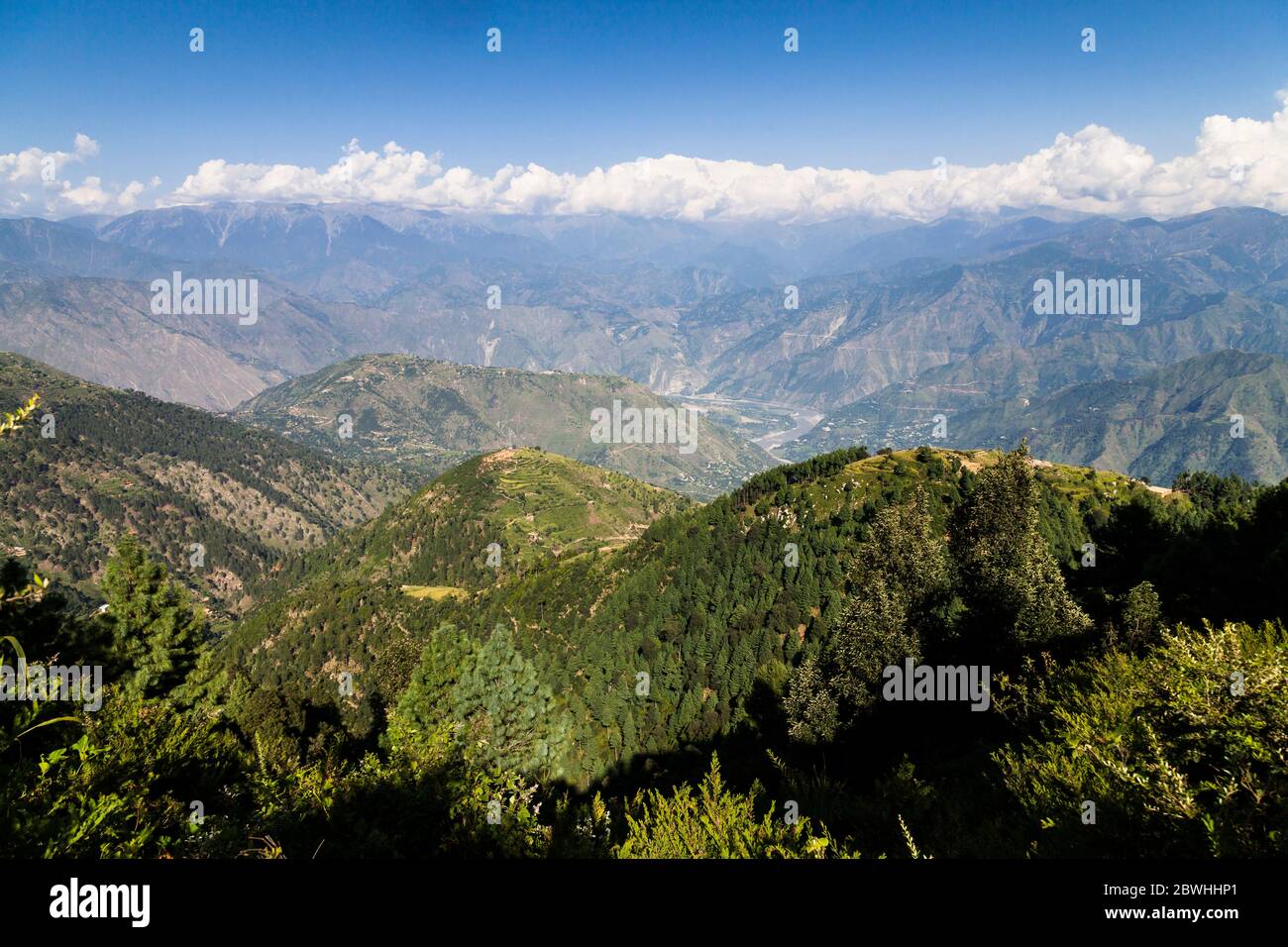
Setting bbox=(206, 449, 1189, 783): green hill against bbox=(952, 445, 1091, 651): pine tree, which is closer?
bbox=(952, 445, 1091, 651): pine tree

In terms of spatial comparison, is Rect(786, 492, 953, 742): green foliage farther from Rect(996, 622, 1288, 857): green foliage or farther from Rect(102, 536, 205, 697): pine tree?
Rect(102, 536, 205, 697): pine tree

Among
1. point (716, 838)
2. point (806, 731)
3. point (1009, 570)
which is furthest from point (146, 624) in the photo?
point (1009, 570)

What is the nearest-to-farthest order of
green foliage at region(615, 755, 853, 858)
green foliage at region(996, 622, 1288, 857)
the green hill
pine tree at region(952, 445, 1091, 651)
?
green foliage at region(996, 622, 1288, 857) → green foliage at region(615, 755, 853, 858) → pine tree at region(952, 445, 1091, 651) → the green hill

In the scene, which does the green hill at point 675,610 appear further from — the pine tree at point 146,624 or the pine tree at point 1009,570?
the pine tree at point 1009,570

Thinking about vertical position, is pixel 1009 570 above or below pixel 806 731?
above

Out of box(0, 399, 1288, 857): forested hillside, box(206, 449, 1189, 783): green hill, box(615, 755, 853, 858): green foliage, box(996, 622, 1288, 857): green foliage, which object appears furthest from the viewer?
box(206, 449, 1189, 783): green hill

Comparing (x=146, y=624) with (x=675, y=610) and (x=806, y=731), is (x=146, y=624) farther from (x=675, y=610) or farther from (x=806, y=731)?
(x=675, y=610)

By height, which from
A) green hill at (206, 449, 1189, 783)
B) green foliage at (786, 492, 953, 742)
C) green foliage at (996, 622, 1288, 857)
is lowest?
green hill at (206, 449, 1189, 783)

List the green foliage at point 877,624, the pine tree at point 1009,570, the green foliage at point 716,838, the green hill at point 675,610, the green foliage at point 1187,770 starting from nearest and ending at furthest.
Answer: the green foliage at point 1187,770 → the green foliage at point 716,838 → the pine tree at point 1009,570 → the green foliage at point 877,624 → the green hill at point 675,610

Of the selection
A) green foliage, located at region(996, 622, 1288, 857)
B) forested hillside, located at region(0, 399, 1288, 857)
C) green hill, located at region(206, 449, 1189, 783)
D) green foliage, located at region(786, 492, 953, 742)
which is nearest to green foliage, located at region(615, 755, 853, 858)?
forested hillside, located at region(0, 399, 1288, 857)

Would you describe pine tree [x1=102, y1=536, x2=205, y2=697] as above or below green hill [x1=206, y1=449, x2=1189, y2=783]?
above

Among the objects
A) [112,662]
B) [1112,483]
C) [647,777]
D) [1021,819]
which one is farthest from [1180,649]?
[1112,483]

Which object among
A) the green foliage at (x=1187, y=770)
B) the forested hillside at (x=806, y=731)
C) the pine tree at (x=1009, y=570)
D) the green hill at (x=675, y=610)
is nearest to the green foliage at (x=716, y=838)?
the forested hillside at (x=806, y=731)
